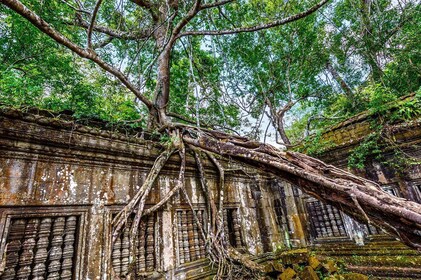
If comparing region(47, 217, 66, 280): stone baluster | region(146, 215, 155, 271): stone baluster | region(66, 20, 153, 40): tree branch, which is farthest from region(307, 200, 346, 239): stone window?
region(66, 20, 153, 40): tree branch

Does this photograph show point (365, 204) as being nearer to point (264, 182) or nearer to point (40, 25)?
point (40, 25)

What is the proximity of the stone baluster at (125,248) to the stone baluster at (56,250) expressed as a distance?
0.72m

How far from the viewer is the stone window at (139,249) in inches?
107

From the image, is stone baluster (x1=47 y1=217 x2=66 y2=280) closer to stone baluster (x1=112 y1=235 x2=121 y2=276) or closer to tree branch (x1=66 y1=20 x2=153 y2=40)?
stone baluster (x1=112 y1=235 x2=121 y2=276)

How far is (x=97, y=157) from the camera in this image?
285 centimetres

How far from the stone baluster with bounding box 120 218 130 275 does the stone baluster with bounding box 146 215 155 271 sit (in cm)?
34

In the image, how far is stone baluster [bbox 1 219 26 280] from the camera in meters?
2.00

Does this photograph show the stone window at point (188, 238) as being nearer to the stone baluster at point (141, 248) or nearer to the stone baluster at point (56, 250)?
the stone baluster at point (141, 248)

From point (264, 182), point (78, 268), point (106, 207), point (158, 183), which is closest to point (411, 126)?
point (264, 182)

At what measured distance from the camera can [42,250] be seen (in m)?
2.25

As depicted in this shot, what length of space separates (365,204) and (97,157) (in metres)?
3.18

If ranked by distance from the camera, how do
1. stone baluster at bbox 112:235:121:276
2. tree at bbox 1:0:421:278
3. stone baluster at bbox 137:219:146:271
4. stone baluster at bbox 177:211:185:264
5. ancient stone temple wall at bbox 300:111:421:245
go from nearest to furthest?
1. tree at bbox 1:0:421:278
2. stone baluster at bbox 112:235:121:276
3. stone baluster at bbox 137:219:146:271
4. stone baluster at bbox 177:211:185:264
5. ancient stone temple wall at bbox 300:111:421:245

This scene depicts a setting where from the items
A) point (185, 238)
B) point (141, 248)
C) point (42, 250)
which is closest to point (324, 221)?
point (185, 238)

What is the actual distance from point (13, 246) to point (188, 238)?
7.86 feet
